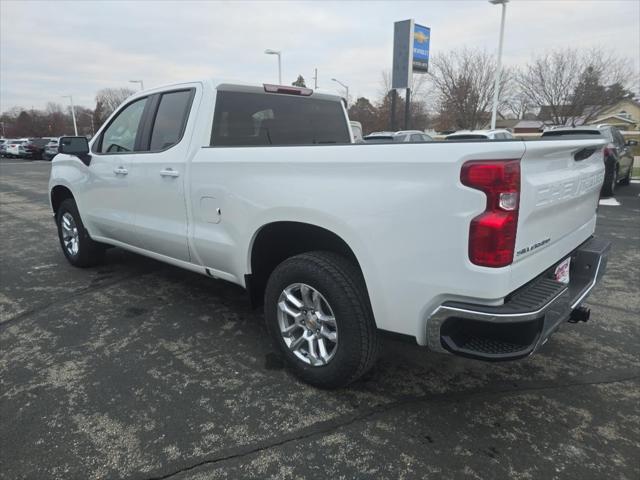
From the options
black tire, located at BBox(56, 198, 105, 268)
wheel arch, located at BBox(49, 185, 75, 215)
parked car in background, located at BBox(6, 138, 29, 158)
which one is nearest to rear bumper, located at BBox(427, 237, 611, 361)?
black tire, located at BBox(56, 198, 105, 268)

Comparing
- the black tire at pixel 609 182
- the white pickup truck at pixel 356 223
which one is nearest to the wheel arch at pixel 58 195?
the white pickup truck at pixel 356 223

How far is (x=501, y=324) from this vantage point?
202cm

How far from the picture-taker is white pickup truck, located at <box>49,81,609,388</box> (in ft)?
6.61

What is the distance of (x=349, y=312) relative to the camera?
247 cm

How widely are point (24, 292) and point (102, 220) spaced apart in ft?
3.54

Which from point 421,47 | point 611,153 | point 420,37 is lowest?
point 611,153

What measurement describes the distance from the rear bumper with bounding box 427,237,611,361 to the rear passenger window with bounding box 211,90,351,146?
84.8 inches

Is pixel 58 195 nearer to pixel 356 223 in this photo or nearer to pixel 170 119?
pixel 170 119

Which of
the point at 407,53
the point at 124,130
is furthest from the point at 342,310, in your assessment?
the point at 407,53

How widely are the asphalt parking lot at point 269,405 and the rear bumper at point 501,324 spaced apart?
22.8 inches

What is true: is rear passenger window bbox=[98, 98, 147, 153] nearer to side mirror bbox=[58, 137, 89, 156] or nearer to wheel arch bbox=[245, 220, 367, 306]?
side mirror bbox=[58, 137, 89, 156]

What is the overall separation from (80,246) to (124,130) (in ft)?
5.32

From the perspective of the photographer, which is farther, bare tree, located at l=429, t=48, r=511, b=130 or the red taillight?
bare tree, located at l=429, t=48, r=511, b=130

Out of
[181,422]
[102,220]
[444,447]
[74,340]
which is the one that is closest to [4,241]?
[102,220]
